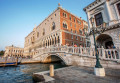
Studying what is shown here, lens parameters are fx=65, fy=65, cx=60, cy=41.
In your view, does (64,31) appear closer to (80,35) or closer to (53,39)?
(53,39)

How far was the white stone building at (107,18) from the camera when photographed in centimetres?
817

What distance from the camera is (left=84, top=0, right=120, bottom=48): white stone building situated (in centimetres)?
817

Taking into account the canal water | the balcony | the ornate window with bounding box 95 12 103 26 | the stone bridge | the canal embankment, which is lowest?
the canal water

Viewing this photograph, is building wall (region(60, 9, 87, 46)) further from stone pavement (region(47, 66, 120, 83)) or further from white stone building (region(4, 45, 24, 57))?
white stone building (region(4, 45, 24, 57))

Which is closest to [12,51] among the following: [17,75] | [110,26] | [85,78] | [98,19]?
[17,75]

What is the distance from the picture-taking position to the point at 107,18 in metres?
9.36

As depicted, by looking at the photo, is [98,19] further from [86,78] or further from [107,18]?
[86,78]

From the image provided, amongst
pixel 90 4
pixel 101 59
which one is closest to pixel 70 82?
pixel 101 59

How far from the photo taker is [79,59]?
8.41m

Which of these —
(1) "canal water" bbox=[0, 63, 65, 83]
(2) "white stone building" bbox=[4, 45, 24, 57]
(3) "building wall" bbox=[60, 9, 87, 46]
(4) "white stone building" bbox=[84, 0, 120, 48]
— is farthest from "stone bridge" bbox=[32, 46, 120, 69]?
(2) "white stone building" bbox=[4, 45, 24, 57]

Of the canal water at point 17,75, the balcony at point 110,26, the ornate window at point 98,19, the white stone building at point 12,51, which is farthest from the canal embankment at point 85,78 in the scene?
the white stone building at point 12,51

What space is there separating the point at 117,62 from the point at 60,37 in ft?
49.3

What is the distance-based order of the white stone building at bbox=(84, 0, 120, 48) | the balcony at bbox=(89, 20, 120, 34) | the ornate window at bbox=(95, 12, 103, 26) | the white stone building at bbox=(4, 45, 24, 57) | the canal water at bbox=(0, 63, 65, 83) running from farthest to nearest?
the white stone building at bbox=(4, 45, 24, 57), the ornate window at bbox=(95, 12, 103, 26), the white stone building at bbox=(84, 0, 120, 48), the balcony at bbox=(89, 20, 120, 34), the canal water at bbox=(0, 63, 65, 83)

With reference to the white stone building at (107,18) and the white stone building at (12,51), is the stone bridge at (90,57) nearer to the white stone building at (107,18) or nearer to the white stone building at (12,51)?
the white stone building at (107,18)
